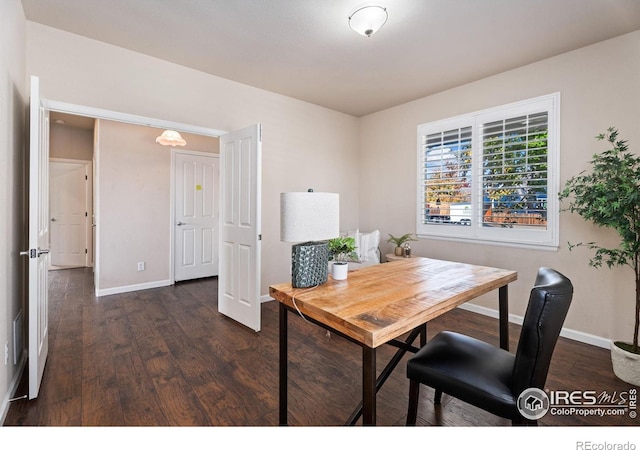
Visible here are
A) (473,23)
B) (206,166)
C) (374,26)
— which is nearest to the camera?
(374,26)

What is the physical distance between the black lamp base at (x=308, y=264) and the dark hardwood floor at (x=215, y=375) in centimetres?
83

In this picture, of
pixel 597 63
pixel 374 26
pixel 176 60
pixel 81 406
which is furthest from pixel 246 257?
pixel 597 63

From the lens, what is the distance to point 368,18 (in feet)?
7.00

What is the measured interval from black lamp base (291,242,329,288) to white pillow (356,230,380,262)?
2349mm

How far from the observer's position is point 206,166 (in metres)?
5.14

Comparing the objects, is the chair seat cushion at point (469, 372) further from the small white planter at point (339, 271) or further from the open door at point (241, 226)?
the open door at point (241, 226)

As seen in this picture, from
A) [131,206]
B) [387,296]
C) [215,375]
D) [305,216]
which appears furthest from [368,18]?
[131,206]

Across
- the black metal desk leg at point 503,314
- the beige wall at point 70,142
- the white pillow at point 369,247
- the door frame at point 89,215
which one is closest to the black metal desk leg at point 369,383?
the black metal desk leg at point 503,314

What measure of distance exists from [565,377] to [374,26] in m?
2.84

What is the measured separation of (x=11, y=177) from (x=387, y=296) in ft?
7.91

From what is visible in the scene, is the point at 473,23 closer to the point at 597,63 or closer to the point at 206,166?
the point at 597,63

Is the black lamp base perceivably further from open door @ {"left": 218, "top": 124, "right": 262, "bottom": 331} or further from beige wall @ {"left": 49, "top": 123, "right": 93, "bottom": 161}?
beige wall @ {"left": 49, "top": 123, "right": 93, "bottom": 161}
